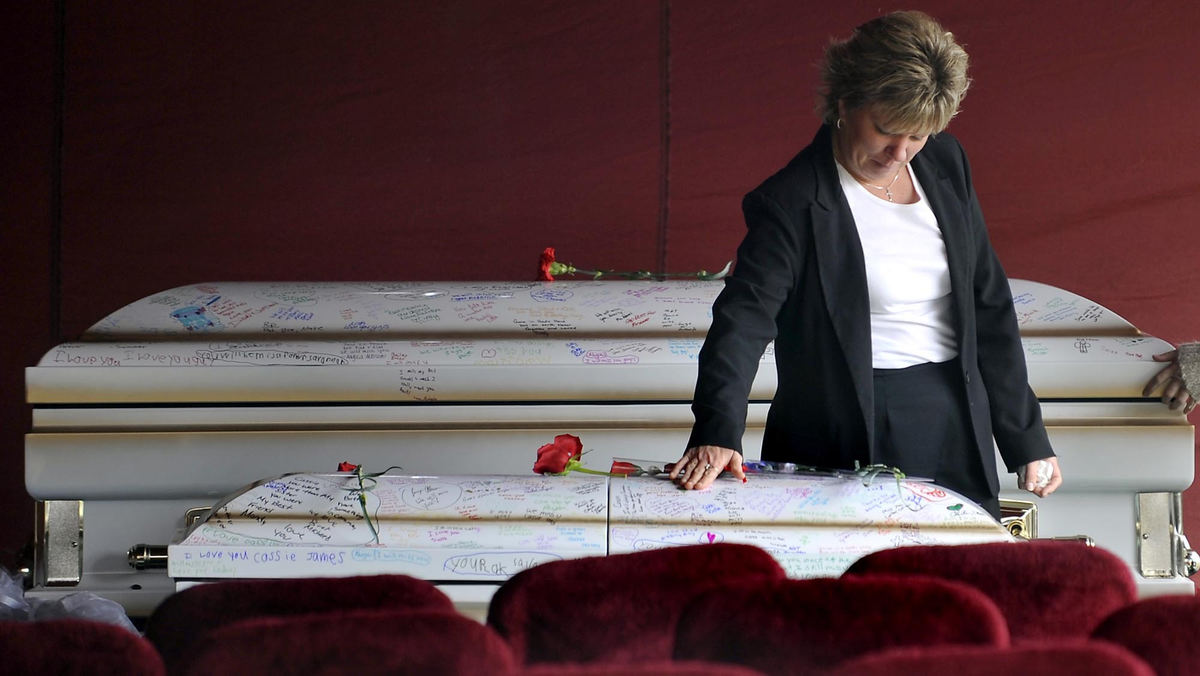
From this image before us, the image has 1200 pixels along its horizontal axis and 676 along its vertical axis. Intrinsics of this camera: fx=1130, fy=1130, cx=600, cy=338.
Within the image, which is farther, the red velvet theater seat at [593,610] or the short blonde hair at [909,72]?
the short blonde hair at [909,72]

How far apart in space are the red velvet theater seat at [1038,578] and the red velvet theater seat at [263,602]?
0.31 metres

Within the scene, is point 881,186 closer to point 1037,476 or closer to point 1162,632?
point 1037,476

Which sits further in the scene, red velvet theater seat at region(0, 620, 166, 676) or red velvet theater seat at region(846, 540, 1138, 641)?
red velvet theater seat at region(846, 540, 1138, 641)

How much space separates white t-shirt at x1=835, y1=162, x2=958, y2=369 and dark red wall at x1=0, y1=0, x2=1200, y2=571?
5.95ft

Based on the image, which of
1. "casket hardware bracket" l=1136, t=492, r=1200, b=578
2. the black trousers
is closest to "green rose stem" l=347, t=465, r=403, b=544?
the black trousers

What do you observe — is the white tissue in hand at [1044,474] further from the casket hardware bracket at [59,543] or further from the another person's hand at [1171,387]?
the casket hardware bracket at [59,543]

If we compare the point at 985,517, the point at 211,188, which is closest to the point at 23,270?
the point at 211,188

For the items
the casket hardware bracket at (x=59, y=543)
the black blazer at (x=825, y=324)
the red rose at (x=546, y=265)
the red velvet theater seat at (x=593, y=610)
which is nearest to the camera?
the red velvet theater seat at (x=593, y=610)

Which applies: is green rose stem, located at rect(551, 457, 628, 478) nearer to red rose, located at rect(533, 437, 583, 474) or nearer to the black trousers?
red rose, located at rect(533, 437, 583, 474)

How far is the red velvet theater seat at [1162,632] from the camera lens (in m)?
0.64

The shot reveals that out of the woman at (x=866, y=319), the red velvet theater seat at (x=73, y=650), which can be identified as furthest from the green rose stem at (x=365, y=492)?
the red velvet theater seat at (x=73, y=650)

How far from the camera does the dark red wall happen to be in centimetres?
357

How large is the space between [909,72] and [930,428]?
573 millimetres

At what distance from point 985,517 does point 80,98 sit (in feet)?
10.1
